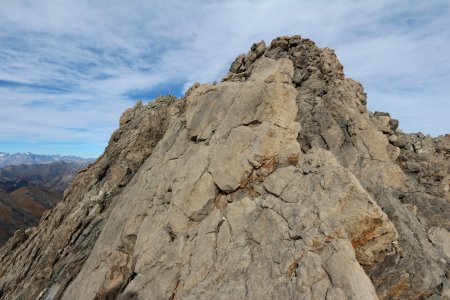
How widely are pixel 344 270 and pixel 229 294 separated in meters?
5.91

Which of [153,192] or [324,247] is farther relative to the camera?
[153,192]

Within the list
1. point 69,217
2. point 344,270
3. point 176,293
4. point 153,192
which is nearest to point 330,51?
point 153,192

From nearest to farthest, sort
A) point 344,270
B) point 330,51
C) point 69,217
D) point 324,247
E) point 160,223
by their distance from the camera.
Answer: point 344,270 < point 324,247 < point 160,223 < point 69,217 < point 330,51

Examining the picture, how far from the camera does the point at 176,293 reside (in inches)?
785

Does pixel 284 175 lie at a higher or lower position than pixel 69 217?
higher

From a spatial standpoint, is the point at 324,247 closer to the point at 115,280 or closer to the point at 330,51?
the point at 115,280

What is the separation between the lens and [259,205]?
21219mm

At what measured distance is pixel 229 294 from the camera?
59.0ft

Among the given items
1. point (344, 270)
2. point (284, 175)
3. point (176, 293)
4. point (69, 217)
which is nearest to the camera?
point (344, 270)

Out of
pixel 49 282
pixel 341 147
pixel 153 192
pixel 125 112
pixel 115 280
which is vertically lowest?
pixel 49 282

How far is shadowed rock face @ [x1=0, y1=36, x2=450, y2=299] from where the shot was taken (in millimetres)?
18234

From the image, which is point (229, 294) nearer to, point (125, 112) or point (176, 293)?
point (176, 293)

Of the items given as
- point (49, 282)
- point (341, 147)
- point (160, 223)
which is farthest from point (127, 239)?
point (341, 147)

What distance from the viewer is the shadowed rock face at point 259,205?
18.2 m
